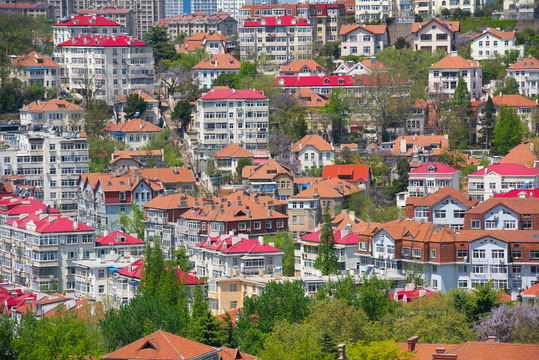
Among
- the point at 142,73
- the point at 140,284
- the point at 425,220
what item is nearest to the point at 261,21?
the point at 142,73

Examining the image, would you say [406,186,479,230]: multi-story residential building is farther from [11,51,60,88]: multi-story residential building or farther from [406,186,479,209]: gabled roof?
[11,51,60,88]: multi-story residential building

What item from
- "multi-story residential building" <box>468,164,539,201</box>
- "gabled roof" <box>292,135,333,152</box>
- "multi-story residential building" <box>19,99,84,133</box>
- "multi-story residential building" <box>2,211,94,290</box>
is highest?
"multi-story residential building" <box>19,99,84,133</box>

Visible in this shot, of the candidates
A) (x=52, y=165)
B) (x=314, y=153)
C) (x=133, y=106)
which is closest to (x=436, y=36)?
(x=314, y=153)

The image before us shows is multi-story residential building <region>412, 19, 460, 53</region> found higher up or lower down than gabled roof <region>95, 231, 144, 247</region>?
higher up

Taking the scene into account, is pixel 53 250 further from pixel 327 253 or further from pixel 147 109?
pixel 147 109

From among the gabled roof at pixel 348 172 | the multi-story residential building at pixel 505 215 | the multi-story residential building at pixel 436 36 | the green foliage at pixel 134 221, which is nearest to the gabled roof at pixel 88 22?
the multi-story residential building at pixel 436 36

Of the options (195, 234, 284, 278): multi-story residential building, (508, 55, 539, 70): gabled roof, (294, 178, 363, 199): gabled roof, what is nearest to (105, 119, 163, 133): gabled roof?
(294, 178, 363, 199): gabled roof

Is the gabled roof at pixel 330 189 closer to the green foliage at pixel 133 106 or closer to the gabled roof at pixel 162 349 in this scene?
the green foliage at pixel 133 106
